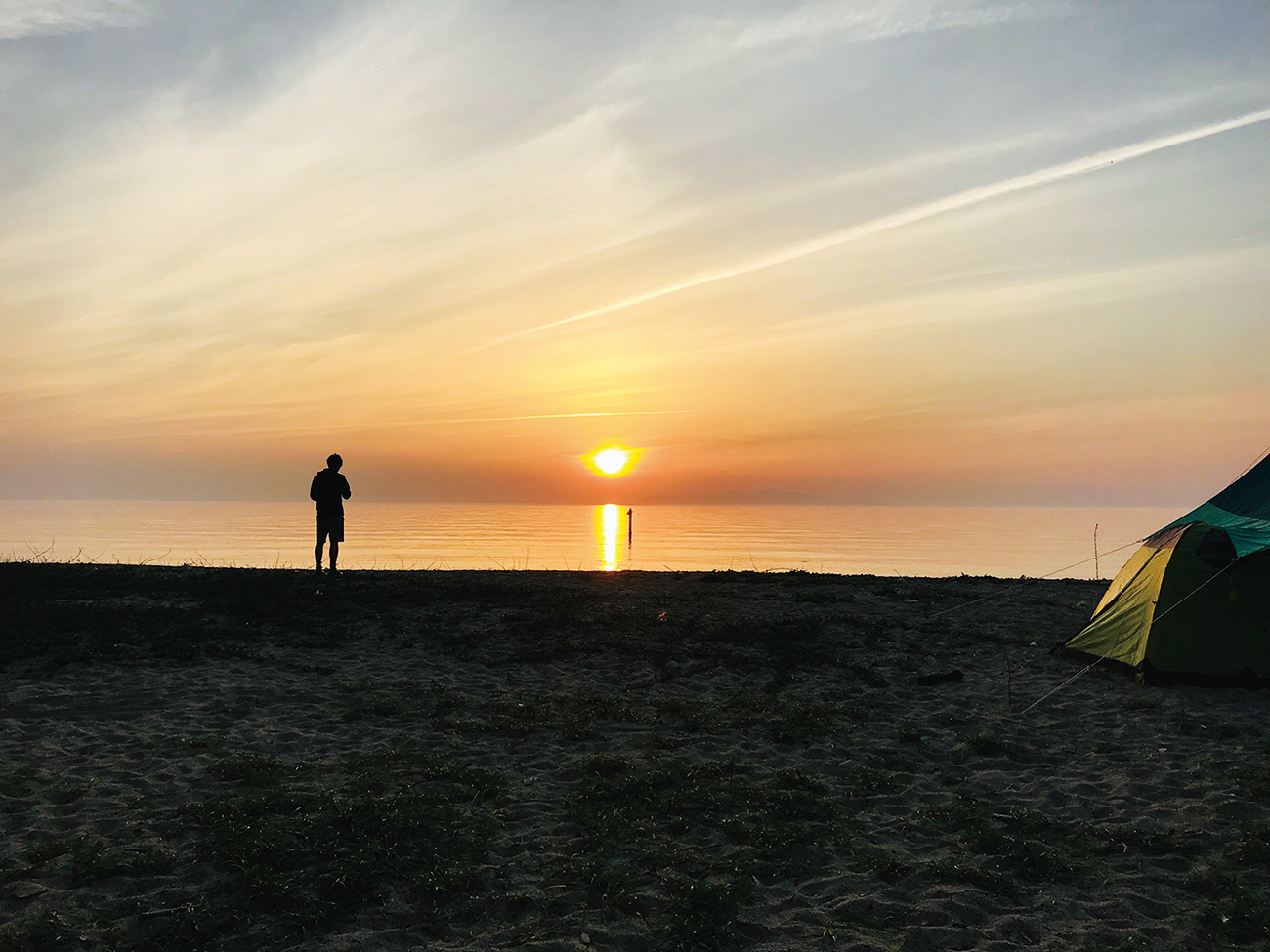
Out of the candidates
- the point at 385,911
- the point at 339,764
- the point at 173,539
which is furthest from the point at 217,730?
the point at 173,539

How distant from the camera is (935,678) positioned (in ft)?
41.7

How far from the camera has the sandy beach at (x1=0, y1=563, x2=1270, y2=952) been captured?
6047 mm

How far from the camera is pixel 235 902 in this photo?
19.9 feet

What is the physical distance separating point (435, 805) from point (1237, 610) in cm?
1218

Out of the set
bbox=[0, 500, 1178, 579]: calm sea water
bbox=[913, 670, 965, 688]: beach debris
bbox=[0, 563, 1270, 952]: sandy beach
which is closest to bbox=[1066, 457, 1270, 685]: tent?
bbox=[0, 563, 1270, 952]: sandy beach

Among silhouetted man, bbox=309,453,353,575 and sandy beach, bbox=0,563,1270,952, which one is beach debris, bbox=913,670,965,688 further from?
silhouetted man, bbox=309,453,353,575

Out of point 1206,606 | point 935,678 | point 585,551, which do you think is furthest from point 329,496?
point 585,551

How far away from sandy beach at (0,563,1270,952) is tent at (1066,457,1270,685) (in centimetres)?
47

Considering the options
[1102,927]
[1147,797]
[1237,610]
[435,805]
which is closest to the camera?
[1102,927]

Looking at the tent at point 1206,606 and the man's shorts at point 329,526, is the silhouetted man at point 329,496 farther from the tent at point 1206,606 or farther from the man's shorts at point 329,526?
the tent at point 1206,606

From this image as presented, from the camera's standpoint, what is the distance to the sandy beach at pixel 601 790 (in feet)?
19.8

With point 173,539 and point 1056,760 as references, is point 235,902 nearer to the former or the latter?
point 1056,760

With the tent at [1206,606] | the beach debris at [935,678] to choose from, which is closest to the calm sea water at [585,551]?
the tent at [1206,606]

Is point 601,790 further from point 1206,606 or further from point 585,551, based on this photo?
point 585,551
